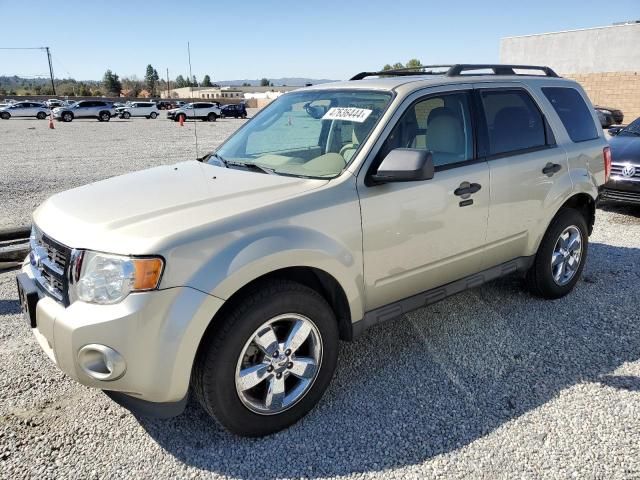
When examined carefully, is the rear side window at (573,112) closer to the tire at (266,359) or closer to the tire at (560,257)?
the tire at (560,257)

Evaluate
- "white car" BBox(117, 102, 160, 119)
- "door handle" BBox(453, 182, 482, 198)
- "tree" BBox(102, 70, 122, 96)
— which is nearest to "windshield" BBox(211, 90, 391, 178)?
"door handle" BBox(453, 182, 482, 198)

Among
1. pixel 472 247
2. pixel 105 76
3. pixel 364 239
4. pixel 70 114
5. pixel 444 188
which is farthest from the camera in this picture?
pixel 105 76

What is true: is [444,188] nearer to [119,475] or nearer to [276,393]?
[276,393]

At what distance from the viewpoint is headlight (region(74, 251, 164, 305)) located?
7.57ft

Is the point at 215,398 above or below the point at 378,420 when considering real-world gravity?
above

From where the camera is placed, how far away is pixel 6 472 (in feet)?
8.39

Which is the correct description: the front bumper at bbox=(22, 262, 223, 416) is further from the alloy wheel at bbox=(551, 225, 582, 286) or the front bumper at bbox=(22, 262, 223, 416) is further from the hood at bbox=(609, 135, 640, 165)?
the hood at bbox=(609, 135, 640, 165)

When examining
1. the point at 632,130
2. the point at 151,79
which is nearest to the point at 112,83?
the point at 151,79

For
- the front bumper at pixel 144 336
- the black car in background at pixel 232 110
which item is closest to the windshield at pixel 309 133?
the front bumper at pixel 144 336

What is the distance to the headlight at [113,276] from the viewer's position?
231cm

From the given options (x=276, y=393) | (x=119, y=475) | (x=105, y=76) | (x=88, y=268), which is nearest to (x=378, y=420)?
(x=276, y=393)

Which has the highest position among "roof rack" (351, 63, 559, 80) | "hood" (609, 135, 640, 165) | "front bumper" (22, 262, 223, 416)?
Answer: "roof rack" (351, 63, 559, 80)

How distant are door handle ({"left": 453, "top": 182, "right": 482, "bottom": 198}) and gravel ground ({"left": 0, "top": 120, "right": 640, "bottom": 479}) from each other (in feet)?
3.70

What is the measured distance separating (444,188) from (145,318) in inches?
79.1
